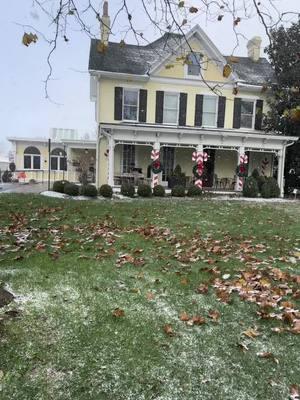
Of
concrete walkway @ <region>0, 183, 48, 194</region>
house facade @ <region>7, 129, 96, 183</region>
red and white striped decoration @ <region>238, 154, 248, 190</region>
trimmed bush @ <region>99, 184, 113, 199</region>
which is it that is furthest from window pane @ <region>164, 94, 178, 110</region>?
house facade @ <region>7, 129, 96, 183</region>

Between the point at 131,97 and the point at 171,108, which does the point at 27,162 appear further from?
the point at 171,108

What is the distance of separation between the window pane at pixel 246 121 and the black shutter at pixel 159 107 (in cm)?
438

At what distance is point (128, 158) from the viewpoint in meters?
20.4

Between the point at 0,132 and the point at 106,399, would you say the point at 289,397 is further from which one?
the point at 0,132

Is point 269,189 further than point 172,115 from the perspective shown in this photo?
No

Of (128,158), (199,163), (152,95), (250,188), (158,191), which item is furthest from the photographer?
(128,158)

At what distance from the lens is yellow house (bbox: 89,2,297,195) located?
736 inches

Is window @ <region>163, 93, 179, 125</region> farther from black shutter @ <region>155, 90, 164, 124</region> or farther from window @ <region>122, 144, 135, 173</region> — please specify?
window @ <region>122, 144, 135, 173</region>

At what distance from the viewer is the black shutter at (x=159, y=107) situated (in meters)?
19.8

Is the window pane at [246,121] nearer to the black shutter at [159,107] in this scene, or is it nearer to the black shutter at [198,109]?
the black shutter at [198,109]

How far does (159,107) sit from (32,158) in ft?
48.3

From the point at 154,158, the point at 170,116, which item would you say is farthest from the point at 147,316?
the point at 170,116

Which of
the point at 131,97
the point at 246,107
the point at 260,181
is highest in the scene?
the point at 131,97

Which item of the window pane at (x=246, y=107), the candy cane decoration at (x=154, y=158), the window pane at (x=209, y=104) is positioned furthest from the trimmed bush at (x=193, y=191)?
the window pane at (x=246, y=107)
